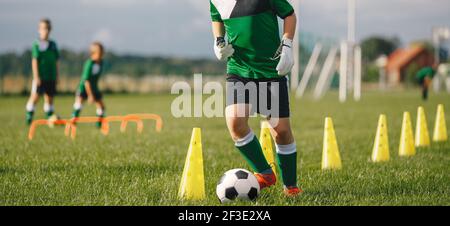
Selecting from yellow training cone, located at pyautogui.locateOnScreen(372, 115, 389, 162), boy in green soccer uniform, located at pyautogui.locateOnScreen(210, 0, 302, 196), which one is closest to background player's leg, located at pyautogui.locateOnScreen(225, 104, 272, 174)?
boy in green soccer uniform, located at pyautogui.locateOnScreen(210, 0, 302, 196)

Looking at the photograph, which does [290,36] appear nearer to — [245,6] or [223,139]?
[245,6]

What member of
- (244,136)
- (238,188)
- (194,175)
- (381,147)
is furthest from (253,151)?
(381,147)

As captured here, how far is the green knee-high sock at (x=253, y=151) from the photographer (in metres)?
5.37

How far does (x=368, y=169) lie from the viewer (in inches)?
274

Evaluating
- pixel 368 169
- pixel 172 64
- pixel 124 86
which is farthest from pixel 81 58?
pixel 368 169

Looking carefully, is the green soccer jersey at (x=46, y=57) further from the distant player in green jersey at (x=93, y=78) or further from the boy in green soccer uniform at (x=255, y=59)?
the boy in green soccer uniform at (x=255, y=59)

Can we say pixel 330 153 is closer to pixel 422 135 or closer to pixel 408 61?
pixel 422 135

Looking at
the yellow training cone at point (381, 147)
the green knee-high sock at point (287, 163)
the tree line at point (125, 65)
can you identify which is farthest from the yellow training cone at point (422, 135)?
the tree line at point (125, 65)

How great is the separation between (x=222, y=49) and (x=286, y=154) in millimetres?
1113

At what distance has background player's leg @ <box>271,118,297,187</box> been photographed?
5.39m

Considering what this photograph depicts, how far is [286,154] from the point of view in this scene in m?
5.47

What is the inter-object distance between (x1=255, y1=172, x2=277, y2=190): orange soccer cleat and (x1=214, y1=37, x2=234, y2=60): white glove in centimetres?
111

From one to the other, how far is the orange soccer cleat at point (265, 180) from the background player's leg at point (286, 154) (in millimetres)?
132
